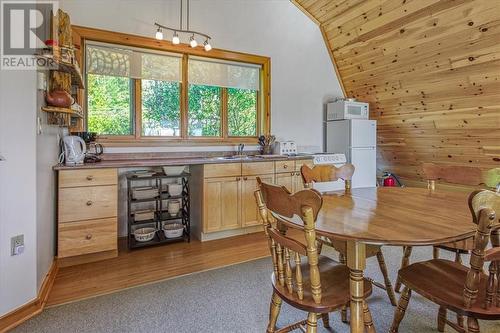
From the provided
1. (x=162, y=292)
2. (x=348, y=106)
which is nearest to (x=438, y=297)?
(x=162, y=292)

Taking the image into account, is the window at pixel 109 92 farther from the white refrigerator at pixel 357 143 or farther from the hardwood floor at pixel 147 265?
the white refrigerator at pixel 357 143

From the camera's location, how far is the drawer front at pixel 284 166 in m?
3.74

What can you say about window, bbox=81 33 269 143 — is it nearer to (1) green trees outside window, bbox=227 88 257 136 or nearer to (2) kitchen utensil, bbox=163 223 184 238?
(1) green trees outside window, bbox=227 88 257 136

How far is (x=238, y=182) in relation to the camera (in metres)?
3.46

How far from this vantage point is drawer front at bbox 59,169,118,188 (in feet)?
8.52

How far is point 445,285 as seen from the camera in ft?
4.66

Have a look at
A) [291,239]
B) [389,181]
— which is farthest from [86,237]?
[389,181]

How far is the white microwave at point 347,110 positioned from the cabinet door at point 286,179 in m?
1.41

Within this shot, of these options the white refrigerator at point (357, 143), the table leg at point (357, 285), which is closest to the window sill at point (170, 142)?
the white refrigerator at point (357, 143)

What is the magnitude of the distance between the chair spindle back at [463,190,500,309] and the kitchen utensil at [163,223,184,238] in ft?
8.86

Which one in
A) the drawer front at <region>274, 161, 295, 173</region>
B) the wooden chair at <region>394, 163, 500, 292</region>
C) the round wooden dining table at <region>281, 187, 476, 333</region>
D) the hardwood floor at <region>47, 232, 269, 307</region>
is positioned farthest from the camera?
the drawer front at <region>274, 161, 295, 173</region>

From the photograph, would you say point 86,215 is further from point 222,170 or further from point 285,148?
point 285,148

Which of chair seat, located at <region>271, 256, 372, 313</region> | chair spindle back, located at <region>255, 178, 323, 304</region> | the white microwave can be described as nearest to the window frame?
the white microwave

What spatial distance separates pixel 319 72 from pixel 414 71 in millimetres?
1406
